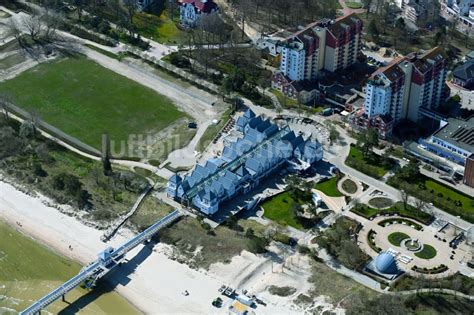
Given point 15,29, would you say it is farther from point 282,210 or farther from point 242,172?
point 282,210

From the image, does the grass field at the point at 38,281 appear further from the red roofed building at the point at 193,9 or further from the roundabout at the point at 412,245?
the red roofed building at the point at 193,9

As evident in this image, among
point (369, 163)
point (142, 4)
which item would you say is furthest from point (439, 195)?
point (142, 4)

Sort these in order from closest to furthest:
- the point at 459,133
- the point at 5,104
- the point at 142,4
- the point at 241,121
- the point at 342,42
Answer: the point at 459,133, the point at 241,121, the point at 5,104, the point at 342,42, the point at 142,4

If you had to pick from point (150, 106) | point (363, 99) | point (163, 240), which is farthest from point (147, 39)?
point (163, 240)

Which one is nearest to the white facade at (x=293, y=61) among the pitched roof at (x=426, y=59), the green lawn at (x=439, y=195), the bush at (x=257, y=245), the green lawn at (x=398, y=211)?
the pitched roof at (x=426, y=59)

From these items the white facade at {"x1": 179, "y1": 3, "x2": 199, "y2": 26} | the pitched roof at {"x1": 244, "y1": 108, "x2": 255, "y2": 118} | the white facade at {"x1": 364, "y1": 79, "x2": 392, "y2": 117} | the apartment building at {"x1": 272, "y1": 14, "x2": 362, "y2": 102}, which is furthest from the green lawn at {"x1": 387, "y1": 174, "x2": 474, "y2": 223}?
the white facade at {"x1": 179, "y1": 3, "x2": 199, "y2": 26}

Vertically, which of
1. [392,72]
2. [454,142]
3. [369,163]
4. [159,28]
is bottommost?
[369,163]

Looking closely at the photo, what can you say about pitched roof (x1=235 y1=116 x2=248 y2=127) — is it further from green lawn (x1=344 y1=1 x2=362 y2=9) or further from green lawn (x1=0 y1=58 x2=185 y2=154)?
green lawn (x1=344 y1=1 x2=362 y2=9)
